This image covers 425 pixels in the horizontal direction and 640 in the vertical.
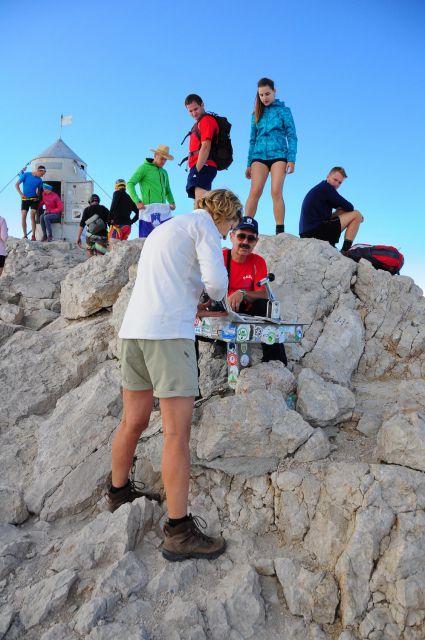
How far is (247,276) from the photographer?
5371mm

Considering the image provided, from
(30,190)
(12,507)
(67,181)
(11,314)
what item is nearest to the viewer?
(12,507)

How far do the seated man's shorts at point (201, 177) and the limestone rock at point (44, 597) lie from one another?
18.5ft

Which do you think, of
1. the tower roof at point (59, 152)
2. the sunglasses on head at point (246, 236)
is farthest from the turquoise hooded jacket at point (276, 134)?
the tower roof at point (59, 152)

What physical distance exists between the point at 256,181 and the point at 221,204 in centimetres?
410

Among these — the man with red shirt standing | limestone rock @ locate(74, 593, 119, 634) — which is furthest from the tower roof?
limestone rock @ locate(74, 593, 119, 634)

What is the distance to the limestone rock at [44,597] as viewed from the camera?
10.6ft

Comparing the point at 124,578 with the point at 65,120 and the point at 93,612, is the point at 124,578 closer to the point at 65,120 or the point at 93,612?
the point at 93,612

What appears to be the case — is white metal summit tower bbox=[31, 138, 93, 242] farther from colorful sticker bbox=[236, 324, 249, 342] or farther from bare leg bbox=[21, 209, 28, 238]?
colorful sticker bbox=[236, 324, 249, 342]

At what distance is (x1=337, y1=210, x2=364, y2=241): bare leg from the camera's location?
7.61 m

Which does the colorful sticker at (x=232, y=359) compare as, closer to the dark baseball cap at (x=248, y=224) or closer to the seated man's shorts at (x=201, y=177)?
the dark baseball cap at (x=248, y=224)

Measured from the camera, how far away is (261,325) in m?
4.71

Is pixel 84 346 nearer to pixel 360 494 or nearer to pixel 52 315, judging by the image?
pixel 52 315

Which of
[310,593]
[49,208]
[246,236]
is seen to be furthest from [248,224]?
[49,208]

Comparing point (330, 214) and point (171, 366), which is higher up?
point (330, 214)
